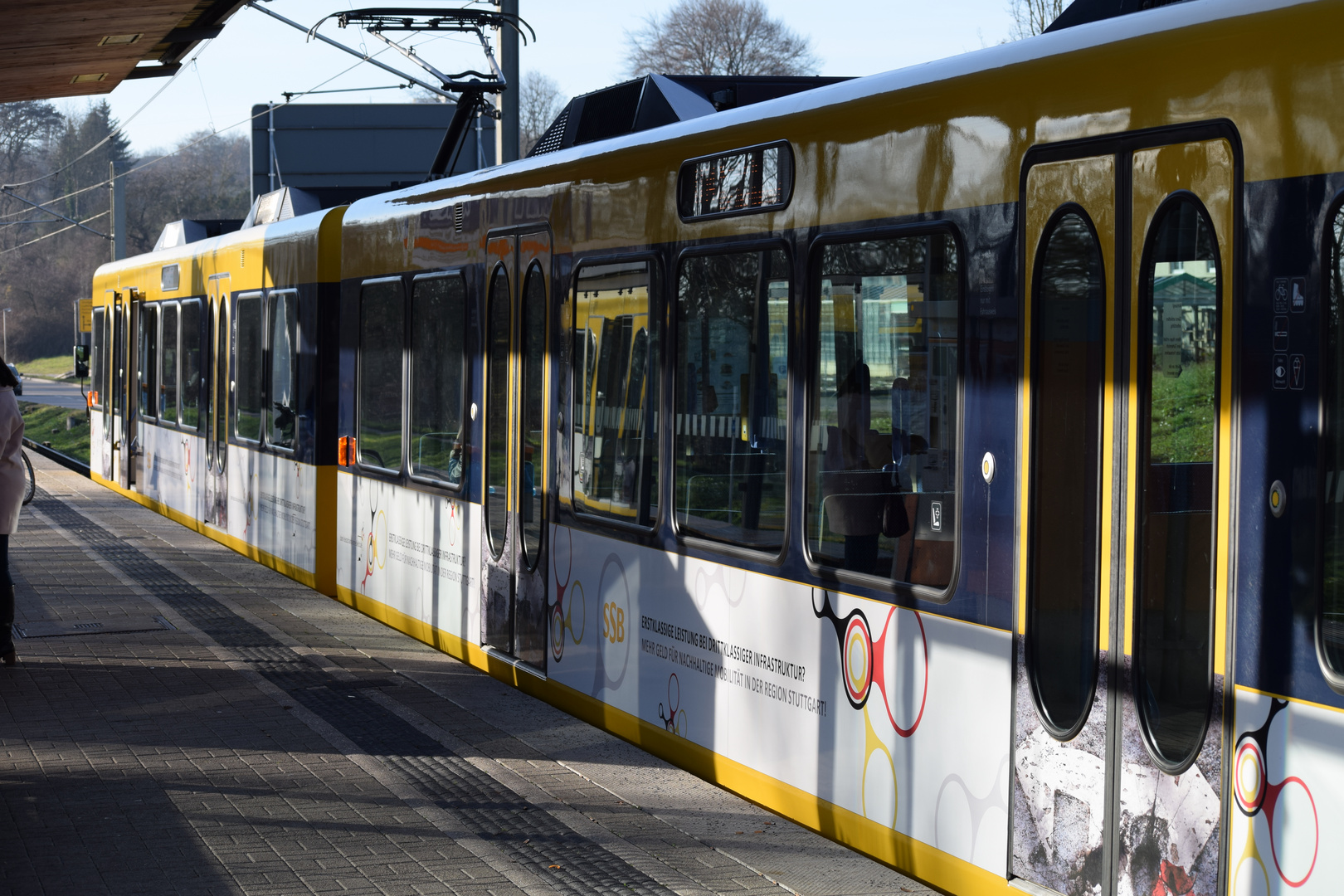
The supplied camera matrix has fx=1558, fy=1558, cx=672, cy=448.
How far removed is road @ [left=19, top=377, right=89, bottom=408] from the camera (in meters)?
51.6

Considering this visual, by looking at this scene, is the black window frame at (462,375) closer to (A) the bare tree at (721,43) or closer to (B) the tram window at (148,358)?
(B) the tram window at (148,358)

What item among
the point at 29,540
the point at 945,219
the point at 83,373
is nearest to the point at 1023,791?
the point at 945,219

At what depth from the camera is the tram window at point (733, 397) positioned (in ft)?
18.9

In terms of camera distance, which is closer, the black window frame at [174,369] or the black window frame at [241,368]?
the black window frame at [241,368]

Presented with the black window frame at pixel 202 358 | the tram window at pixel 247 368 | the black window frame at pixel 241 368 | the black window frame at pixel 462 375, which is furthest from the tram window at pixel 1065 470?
the black window frame at pixel 202 358

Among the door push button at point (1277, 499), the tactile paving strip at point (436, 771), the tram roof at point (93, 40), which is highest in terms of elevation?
the tram roof at point (93, 40)

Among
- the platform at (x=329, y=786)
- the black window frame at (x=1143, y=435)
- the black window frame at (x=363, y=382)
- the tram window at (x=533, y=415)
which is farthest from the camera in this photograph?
the black window frame at (x=363, y=382)

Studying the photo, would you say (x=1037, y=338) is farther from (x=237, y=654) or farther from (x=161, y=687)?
(x=237, y=654)

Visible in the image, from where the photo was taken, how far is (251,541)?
1400 cm

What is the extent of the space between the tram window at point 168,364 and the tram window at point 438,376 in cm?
822

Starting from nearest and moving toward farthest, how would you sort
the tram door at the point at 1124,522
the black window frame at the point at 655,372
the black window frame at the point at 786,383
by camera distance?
the tram door at the point at 1124,522 → the black window frame at the point at 786,383 → the black window frame at the point at 655,372

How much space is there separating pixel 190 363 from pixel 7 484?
26.0 ft

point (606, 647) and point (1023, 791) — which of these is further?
point (606, 647)

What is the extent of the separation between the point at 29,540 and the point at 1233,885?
45.1 feet
